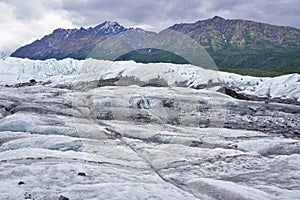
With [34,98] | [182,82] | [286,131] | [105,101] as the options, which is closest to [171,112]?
[105,101]

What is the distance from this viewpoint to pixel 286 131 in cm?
2006

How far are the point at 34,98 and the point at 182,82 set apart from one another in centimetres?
2931

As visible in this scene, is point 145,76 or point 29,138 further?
point 145,76

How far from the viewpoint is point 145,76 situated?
53656 millimetres

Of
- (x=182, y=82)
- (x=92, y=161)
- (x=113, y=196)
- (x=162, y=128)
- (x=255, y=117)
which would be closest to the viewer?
(x=113, y=196)

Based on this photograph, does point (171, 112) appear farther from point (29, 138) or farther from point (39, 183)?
point (39, 183)

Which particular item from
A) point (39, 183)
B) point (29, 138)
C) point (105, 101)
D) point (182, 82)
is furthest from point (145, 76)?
point (39, 183)

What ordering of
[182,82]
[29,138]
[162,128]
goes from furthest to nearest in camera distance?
[182,82] → [162,128] → [29,138]

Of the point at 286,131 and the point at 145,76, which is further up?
the point at 145,76

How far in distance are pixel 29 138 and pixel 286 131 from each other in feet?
50.2

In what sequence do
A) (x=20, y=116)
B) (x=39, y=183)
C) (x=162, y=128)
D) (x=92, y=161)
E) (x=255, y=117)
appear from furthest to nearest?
1. (x=255, y=117)
2. (x=162, y=128)
3. (x=20, y=116)
4. (x=92, y=161)
5. (x=39, y=183)

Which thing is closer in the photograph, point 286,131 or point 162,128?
point 162,128

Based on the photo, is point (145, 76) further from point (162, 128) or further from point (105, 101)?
point (162, 128)

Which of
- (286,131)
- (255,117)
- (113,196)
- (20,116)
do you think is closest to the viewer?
(113,196)
